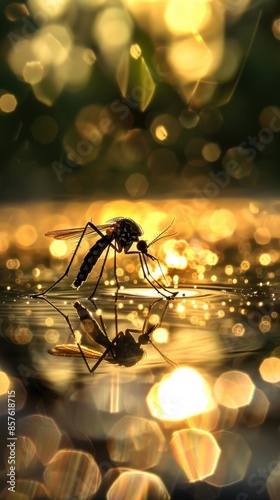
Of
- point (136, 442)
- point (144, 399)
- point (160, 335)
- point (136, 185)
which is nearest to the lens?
point (136, 442)

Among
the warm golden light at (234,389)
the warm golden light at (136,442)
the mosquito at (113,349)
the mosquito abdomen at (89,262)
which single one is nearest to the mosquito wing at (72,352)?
the mosquito at (113,349)

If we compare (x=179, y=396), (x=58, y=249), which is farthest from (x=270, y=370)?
(x=58, y=249)

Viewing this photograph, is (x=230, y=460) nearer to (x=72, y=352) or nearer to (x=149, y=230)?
(x=72, y=352)

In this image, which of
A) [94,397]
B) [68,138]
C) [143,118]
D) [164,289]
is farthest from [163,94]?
[94,397]

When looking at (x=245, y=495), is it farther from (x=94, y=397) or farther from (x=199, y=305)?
(x=199, y=305)

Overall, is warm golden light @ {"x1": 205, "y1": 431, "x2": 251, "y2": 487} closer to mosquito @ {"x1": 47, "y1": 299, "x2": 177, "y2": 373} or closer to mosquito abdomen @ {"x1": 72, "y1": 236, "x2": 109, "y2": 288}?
mosquito @ {"x1": 47, "y1": 299, "x2": 177, "y2": 373}
